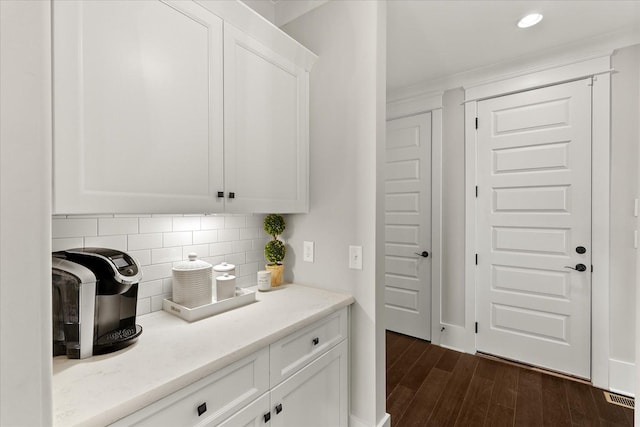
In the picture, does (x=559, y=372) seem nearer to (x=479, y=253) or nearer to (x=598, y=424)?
(x=598, y=424)

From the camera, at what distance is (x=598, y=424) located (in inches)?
75.3

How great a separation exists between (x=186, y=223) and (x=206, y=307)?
0.45 m

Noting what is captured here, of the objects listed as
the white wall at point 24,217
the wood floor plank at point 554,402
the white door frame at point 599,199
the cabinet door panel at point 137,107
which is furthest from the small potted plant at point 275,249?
the white door frame at point 599,199

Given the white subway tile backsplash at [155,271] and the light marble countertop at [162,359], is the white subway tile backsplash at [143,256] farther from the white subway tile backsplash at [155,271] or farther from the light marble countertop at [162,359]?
the light marble countertop at [162,359]

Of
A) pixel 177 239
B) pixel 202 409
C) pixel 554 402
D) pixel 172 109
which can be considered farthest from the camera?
pixel 554 402

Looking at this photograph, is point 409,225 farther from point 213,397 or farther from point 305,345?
point 213,397

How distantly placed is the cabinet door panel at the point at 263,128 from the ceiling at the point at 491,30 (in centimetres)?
98

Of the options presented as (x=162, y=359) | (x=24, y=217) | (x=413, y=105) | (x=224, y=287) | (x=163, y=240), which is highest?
(x=413, y=105)

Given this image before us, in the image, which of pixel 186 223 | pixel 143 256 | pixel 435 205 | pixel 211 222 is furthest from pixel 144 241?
pixel 435 205

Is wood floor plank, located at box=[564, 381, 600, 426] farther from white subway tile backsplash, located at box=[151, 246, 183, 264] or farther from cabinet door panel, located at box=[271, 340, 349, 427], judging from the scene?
white subway tile backsplash, located at box=[151, 246, 183, 264]

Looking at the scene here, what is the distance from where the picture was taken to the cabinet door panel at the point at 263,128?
4.62 ft

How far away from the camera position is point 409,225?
322cm

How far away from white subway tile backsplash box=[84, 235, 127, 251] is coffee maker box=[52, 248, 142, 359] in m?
0.15

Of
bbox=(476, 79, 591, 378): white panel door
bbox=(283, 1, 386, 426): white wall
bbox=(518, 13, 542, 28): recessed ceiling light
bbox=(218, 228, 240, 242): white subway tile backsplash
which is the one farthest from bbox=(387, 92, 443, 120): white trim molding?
bbox=(218, 228, 240, 242): white subway tile backsplash
